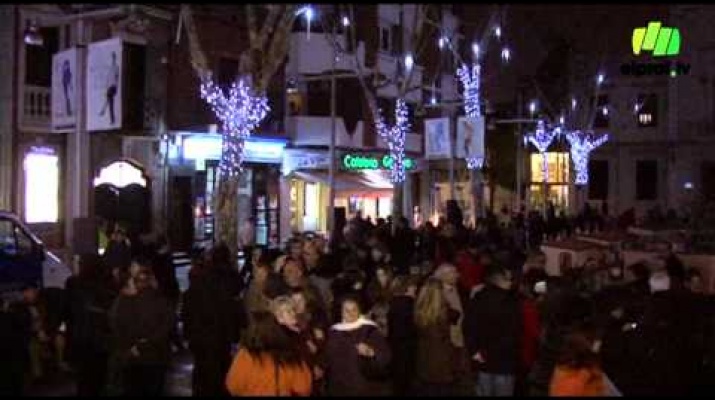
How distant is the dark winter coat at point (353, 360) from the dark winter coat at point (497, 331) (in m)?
1.30

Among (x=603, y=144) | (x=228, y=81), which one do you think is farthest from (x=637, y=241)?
(x=603, y=144)

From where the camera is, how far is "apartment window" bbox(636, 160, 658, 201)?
57375mm

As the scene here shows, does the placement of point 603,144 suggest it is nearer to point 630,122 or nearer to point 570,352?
point 630,122

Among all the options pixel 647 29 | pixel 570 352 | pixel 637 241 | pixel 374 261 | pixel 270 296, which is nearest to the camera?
pixel 570 352

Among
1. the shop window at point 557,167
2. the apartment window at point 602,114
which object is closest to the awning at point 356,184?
the shop window at point 557,167

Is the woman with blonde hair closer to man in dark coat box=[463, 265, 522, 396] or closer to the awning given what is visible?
man in dark coat box=[463, 265, 522, 396]

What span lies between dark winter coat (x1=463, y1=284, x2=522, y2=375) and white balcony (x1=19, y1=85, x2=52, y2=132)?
59.4 feet

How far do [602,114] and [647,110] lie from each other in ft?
8.86

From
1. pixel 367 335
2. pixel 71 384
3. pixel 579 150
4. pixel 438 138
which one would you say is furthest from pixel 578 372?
pixel 579 150

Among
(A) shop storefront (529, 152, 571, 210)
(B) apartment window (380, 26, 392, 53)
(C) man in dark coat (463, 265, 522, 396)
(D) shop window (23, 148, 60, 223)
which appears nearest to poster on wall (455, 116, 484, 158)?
(D) shop window (23, 148, 60, 223)

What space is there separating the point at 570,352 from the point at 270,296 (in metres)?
3.99

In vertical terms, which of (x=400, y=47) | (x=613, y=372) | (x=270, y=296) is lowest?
(x=613, y=372)

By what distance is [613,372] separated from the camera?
8.98 m

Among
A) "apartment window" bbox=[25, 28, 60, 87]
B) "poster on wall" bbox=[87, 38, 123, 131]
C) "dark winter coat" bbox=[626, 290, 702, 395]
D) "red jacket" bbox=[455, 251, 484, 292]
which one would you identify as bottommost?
"dark winter coat" bbox=[626, 290, 702, 395]
